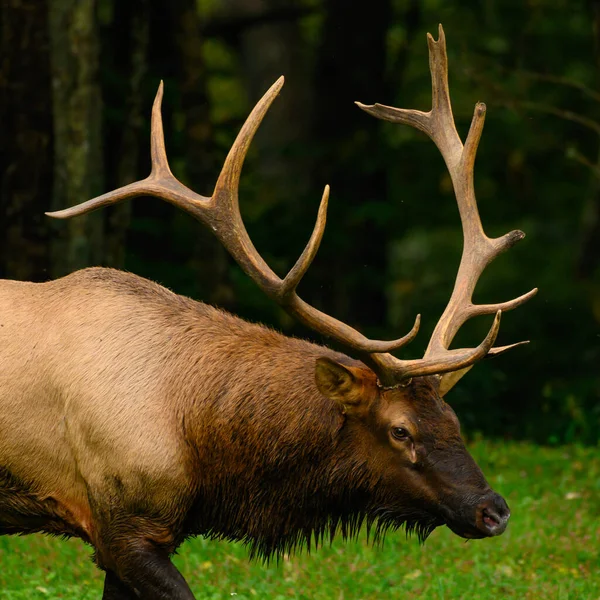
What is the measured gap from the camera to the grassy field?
686 cm

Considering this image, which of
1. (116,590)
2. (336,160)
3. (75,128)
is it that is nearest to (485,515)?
Answer: (116,590)

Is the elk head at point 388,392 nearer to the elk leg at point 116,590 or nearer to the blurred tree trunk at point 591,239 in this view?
the elk leg at point 116,590

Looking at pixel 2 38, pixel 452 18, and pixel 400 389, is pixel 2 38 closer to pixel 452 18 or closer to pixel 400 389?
pixel 400 389

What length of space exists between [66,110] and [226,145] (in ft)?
10.6

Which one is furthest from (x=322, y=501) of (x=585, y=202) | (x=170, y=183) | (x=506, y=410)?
(x=585, y=202)

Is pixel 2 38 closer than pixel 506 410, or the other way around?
pixel 2 38

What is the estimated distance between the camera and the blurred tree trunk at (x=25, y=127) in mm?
9102

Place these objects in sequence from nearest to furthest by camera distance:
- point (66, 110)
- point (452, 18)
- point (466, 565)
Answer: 1. point (466, 565)
2. point (66, 110)
3. point (452, 18)

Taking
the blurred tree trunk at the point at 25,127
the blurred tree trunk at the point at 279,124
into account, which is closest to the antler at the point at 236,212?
the blurred tree trunk at the point at 25,127

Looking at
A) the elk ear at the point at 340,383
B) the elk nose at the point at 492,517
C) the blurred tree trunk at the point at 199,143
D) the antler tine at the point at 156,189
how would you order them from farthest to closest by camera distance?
the blurred tree trunk at the point at 199,143 < the antler tine at the point at 156,189 < the elk ear at the point at 340,383 < the elk nose at the point at 492,517

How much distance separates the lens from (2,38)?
9203 millimetres

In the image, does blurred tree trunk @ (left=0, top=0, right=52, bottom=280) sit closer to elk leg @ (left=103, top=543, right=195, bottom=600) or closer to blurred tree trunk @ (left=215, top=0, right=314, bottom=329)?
blurred tree trunk @ (left=215, top=0, right=314, bottom=329)

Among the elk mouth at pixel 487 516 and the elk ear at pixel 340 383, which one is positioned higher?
the elk ear at pixel 340 383

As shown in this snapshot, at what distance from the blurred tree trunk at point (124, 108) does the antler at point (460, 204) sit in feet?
11.2
